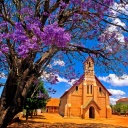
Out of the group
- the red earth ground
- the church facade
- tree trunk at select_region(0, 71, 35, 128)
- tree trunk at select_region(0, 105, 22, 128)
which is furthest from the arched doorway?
Answer: tree trunk at select_region(0, 105, 22, 128)

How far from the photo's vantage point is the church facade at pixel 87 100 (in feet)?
159

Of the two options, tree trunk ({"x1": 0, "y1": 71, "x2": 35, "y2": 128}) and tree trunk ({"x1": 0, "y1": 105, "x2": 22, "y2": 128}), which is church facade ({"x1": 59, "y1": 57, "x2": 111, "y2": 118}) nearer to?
tree trunk ({"x1": 0, "y1": 71, "x2": 35, "y2": 128})

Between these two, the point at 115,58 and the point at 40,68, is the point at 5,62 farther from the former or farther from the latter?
the point at 115,58

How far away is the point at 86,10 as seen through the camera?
9.94 m

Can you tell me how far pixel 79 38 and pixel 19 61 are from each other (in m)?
4.50

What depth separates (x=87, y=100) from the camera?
163 ft

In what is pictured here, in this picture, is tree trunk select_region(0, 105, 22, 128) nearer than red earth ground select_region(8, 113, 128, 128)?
Yes

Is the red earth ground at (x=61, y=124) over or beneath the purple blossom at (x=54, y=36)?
beneath

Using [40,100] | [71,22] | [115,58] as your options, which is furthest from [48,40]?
[40,100]

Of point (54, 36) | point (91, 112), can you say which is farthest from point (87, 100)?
point (54, 36)

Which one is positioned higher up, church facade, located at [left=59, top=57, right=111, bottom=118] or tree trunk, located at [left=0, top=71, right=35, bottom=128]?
church facade, located at [left=59, top=57, right=111, bottom=118]

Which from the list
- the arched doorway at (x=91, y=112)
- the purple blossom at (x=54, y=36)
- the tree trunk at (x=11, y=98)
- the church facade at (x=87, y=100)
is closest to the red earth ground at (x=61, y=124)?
the church facade at (x=87, y=100)

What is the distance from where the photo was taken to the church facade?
4834cm

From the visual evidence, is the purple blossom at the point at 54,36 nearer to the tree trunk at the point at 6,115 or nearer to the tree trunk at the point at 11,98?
the tree trunk at the point at 11,98
